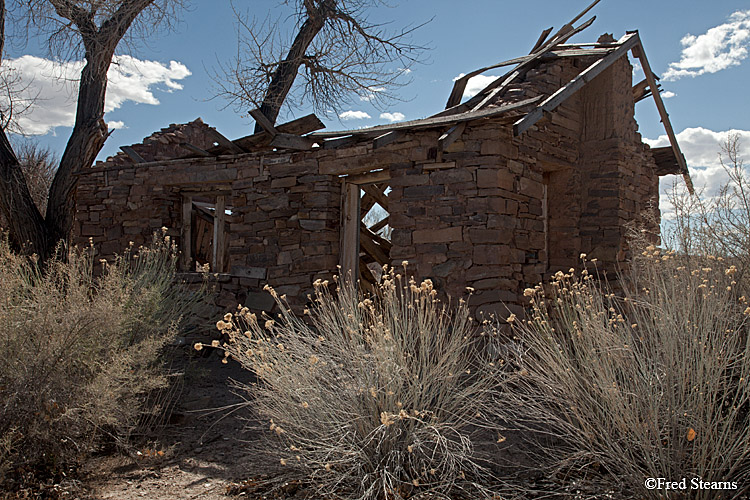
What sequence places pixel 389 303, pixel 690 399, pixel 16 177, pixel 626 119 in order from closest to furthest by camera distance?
1. pixel 690 399
2. pixel 389 303
3. pixel 626 119
4. pixel 16 177

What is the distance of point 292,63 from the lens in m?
12.1

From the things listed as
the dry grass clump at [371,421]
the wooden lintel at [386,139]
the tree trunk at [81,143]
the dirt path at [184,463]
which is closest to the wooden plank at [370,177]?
the wooden lintel at [386,139]

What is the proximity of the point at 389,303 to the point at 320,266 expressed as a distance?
321 centimetres

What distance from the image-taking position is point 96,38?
380 inches

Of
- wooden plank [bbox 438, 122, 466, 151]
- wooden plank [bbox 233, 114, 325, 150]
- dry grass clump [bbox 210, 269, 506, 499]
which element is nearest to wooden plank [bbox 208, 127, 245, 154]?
wooden plank [bbox 233, 114, 325, 150]

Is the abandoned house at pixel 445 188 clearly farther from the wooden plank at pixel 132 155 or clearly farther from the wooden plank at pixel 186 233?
the wooden plank at pixel 132 155

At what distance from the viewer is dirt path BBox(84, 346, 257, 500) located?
149 inches

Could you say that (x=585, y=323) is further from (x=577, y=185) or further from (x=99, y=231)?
(x=99, y=231)

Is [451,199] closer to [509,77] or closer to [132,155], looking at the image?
[509,77]

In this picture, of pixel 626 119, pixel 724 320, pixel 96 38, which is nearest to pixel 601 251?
pixel 626 119

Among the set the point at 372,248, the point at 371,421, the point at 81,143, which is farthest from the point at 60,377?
the point at 81,143

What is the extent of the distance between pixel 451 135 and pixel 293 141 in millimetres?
2126

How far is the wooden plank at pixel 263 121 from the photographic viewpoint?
6.71 meters

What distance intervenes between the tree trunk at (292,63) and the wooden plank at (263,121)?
496cm
